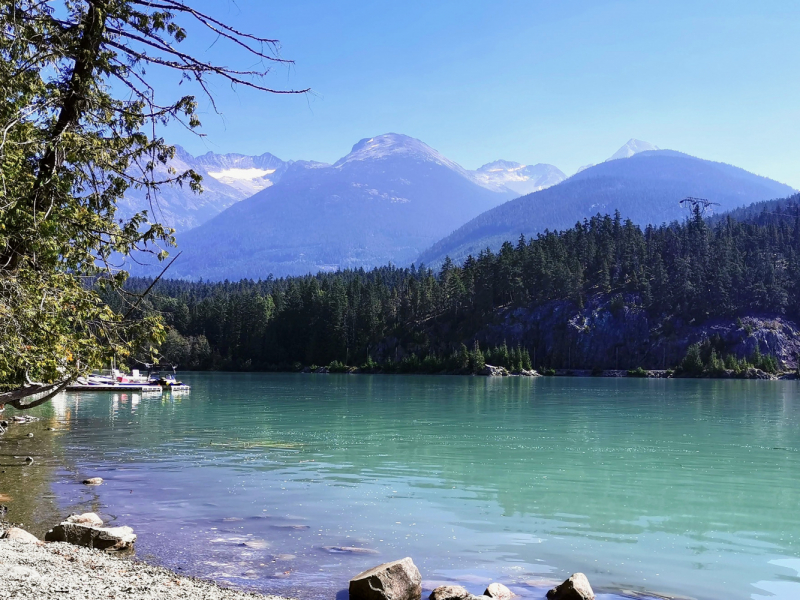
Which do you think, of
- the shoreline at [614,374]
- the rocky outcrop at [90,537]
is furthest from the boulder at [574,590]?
the shoreline at [614,374]

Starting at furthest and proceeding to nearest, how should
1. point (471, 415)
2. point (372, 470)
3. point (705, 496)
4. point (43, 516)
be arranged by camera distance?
point (471, 415) → point (372, 470) → point (705, 496) → point (43, 516)

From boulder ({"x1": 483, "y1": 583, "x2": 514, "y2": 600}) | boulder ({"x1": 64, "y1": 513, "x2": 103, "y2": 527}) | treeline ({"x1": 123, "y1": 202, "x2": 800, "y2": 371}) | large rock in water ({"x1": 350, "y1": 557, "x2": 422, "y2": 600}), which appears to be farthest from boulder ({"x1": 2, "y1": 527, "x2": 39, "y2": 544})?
treeline ({"x1": 123, "y1": 202, "x2": 800, "y2": 371})

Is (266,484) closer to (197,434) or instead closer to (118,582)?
(118,582)

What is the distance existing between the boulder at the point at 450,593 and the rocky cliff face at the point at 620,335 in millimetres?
163029

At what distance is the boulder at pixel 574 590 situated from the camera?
1322 centimetres

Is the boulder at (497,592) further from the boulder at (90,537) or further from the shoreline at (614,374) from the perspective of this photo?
the shoreline at (614,374)

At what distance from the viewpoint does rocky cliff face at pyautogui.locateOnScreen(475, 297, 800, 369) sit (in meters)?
162

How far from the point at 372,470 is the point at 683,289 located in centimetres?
16646

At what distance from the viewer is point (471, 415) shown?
57.3 metres

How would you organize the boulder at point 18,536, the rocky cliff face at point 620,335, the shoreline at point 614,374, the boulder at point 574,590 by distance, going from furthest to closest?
the rocky cliff face at point 620,335 → the shoreline at point 614,374 → the boulder at point 18,536 → the boulder at point 574,590

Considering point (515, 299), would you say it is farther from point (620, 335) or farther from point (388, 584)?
point (388, 584)

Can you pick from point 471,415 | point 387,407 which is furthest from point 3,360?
point 387,407

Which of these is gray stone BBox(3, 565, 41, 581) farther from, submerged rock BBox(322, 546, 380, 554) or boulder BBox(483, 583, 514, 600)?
boulder BBox(483, 583, 514, 600)

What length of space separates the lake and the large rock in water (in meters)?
0.95
